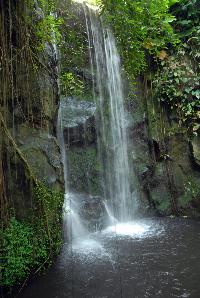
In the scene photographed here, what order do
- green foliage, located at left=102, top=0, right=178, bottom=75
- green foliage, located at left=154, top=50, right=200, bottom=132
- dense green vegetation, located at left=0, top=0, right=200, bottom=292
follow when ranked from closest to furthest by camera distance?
dense green vegetation, located at left=0, top=0, right=200, bottom=292 → green foliage, located at left=102, top=0, right=178, bottom=75 → green foliage, located at left=154, top=50, right=200, bottom=132

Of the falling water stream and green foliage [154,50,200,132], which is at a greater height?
green foliage [154,50,200,132]

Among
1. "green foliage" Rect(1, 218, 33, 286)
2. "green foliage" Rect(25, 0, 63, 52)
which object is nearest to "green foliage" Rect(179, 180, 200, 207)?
"green foliage" Rect(1, 218, 33, 286)

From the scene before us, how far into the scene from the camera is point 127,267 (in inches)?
195

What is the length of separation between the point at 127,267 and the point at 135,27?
3.88 m

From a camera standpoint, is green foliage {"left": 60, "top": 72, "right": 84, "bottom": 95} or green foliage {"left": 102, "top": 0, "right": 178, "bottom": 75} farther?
green foliage {"left": 60, "top": 72, "right": 84, "bottom": 95}

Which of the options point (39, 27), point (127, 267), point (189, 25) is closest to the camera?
point (127, 267)

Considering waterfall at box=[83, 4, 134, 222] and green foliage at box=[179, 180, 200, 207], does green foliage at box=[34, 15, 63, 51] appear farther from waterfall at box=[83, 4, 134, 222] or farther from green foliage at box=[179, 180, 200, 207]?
green foliage at box=[179, 180, 200, 207]

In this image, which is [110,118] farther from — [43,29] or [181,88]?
[43,29]

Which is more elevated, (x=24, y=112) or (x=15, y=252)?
(x=24, y=112)

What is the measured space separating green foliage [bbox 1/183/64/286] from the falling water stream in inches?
9.9

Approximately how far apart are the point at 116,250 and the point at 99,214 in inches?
59.4

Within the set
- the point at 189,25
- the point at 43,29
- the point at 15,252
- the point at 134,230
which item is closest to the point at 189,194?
the point at 134,230

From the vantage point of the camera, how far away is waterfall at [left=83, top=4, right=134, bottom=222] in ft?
26.0

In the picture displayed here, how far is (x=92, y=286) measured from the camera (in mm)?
4434
